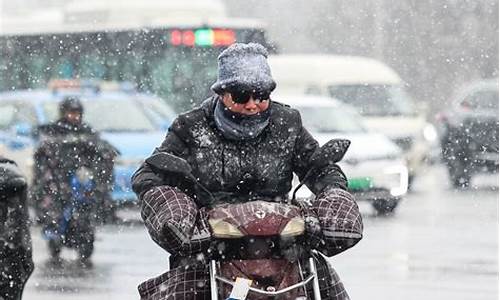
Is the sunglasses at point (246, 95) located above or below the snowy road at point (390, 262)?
Answer: above

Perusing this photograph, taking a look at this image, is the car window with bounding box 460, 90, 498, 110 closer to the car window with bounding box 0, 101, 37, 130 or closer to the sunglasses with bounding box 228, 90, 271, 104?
the car window with bounding box 0, 101, 37, 130

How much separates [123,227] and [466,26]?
2805cm

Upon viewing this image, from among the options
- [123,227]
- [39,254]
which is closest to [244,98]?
[39,254]

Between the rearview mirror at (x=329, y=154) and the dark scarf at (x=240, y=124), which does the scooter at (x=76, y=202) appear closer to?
the dark scarf at (x=240, y=124)

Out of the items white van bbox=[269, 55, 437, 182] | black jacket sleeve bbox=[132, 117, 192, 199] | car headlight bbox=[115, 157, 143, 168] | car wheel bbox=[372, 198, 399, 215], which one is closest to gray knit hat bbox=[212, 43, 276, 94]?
black jacket sleeve bbox=[132, 117, 192, 199]

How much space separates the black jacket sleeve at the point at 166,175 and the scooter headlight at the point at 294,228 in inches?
16.4

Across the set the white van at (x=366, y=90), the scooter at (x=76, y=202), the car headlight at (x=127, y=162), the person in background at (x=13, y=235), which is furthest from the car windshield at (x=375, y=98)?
the person in background at (x=13, y=235)

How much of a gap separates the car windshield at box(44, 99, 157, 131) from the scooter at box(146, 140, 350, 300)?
14.5 meters

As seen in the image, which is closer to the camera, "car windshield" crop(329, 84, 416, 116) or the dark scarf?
the dark scarf

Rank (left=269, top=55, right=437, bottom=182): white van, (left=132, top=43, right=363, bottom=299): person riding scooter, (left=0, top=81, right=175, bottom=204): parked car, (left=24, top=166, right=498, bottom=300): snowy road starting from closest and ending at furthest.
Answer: (left=132, top=43, right=363, bottom=299): person riding scooter
(left=24, top=166, right=498, bottom=300): snowy road
(left=0, top=81, right=175, bottom=204): parked car
(left=269, top=55, right=437, bottom=182): white van

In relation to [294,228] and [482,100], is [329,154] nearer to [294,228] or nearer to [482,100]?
[294,228]

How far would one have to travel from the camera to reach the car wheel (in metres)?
19.4

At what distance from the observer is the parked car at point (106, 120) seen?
1894cm

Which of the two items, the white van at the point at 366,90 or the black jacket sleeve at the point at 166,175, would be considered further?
the white van at the point at 366,90
